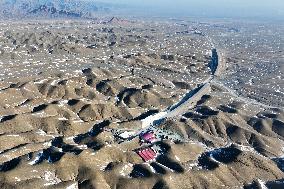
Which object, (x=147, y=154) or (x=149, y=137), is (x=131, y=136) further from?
(x=147, y=154)

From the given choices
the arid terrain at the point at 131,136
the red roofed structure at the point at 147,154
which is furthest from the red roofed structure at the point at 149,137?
the red roofed structure at the point at 147,154

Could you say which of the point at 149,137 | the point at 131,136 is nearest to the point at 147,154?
the point at 149,137

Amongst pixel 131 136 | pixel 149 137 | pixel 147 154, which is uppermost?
pixel 147 154

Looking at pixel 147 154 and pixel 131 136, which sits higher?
pixel 147 154

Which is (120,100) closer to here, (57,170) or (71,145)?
(71,145)

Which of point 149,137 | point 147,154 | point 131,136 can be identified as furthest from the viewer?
point 131,136

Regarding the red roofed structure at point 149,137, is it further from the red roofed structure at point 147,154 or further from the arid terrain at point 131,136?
the red roofed structure at point 147,154

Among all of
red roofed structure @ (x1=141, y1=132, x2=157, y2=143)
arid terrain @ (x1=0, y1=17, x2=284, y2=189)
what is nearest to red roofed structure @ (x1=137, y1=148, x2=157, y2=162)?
arid terrain @ (x1=0, y1=17, x2=284, y2=189)

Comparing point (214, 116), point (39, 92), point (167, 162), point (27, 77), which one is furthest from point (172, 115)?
point (27, 77)

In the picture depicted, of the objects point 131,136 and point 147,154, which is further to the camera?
point 131,136
